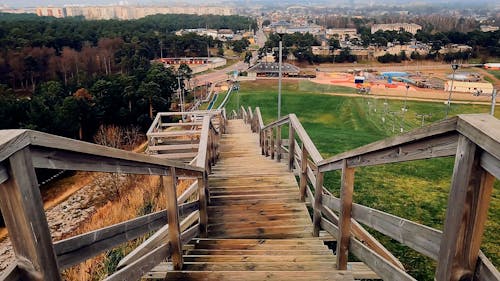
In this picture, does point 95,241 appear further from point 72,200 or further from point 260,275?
point 72,200

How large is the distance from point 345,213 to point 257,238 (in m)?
1.76

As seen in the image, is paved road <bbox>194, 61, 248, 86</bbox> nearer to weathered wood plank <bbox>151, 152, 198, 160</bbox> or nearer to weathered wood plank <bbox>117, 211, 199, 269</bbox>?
weathered wood plank <bbox>151, 152, 198, 160</bbox>

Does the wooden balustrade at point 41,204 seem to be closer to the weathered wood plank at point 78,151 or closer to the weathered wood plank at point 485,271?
the weathered wood plank at point 78,151

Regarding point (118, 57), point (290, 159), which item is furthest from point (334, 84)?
point (290, 159)

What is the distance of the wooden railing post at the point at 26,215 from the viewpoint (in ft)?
4.85

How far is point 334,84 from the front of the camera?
53688 mm

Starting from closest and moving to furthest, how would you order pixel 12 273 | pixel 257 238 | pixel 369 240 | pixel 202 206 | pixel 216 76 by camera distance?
pixel 12 273 < pixel 369 240 < pixel 202 206 < pixel 257 238 < pixel 216 76

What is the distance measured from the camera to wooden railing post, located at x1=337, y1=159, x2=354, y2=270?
307 centimetres

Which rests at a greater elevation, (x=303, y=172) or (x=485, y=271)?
(x=485, y=271)

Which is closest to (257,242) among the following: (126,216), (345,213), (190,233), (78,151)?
(190,233)

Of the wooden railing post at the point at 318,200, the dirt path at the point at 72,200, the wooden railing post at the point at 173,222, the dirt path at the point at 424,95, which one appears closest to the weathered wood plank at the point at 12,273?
the wooden railing post at the point at 173,222

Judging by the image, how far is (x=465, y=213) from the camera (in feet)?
5.33

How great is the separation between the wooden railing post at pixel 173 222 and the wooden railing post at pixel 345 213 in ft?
4.49

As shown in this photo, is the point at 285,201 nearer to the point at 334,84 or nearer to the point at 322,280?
the point at 322,280
